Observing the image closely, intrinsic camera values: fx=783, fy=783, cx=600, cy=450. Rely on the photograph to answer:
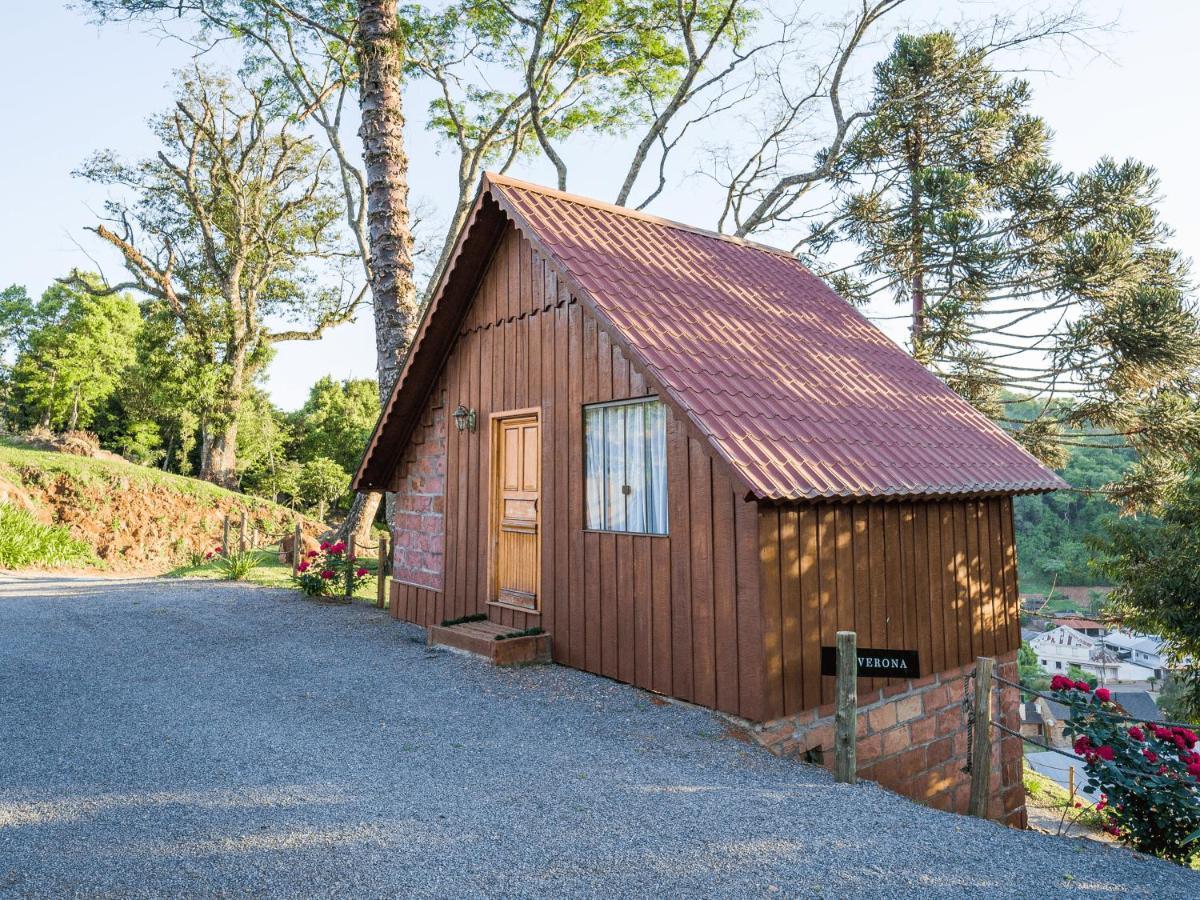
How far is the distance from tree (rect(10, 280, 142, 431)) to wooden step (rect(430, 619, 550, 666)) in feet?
89.6

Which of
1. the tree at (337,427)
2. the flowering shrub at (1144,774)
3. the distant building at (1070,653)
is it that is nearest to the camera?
the flowering shrub at (1144,774)

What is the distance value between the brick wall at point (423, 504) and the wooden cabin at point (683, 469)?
0.04 metres

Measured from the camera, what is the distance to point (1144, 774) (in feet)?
17.1

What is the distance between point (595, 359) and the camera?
732 centimetres

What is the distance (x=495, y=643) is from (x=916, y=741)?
4.00m

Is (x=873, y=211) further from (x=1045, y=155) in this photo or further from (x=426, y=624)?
(x=426, y=624)

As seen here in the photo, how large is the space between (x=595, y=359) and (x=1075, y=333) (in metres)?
12.1

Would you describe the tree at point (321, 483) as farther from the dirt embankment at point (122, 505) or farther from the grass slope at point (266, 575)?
the grass slope at point (266, 575)

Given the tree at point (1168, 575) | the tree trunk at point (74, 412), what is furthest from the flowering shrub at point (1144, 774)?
the tree trunk at point (74, 412)

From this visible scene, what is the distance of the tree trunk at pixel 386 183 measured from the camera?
1323 centimetres

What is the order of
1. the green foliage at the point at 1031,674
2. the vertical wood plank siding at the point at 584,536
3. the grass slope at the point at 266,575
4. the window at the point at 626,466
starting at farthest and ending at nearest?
1. the green foliage at the point at 1031,674
2. the grass slope at the point at 266,575
3. the window at the point at 626,466
4. the vertical wood plank siding at the point at 584,536

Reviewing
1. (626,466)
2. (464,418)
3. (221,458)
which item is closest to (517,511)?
(464,418)

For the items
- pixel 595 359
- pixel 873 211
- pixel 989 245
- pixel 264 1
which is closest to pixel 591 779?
pixel 595 359

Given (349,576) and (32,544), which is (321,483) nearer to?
(32,544)
